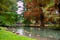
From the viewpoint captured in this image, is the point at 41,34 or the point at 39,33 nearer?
the point at 41,34

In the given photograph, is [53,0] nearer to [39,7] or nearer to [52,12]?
[52,12]

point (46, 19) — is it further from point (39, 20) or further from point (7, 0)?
point (7, 0)

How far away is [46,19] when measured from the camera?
68.4 feet

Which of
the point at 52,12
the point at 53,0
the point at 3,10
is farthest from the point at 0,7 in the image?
the point at 52,12

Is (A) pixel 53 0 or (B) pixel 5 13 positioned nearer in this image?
(B) pixel 5 13

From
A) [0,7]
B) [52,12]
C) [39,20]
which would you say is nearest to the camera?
[0,7]

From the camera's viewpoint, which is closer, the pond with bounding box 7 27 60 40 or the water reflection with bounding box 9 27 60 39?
the pond with bounding box 7 27 60 40

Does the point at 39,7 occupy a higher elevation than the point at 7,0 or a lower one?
lower

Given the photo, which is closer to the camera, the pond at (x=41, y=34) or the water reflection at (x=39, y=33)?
the pond at (x=41, y=34)

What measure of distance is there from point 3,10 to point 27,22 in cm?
2083

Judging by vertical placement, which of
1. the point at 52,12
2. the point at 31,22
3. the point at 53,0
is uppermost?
the point at 53,0

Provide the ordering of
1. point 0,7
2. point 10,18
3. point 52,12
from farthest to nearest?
point 52,12, point 0,7, point 10,18

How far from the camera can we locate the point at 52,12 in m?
19.1

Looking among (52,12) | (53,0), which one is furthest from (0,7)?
(52,12)
